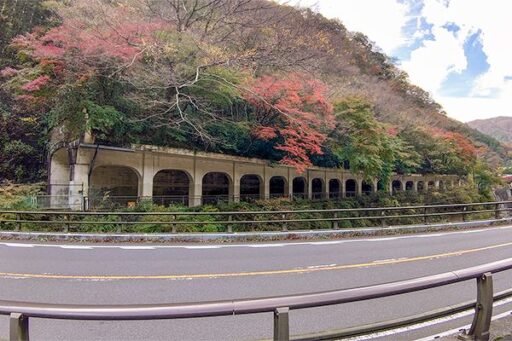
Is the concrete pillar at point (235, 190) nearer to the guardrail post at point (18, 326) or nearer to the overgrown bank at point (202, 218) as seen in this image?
the overgrown bank at point (202, 218)

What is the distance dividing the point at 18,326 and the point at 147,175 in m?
18.6

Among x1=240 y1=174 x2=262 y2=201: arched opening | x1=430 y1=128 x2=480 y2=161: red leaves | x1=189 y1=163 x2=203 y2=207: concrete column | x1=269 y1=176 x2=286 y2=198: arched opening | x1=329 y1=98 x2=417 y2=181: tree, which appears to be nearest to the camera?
x1=189 y1=163 x2=203 y2=207: concrete column

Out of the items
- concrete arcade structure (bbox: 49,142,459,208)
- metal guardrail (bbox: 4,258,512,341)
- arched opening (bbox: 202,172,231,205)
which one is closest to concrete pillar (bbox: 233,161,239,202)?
concrete arcade structure (bbox: 49,142,459,208)

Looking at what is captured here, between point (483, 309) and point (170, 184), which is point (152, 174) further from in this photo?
point (483, 309)

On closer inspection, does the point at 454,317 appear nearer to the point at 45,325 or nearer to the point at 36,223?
the point at 45,325

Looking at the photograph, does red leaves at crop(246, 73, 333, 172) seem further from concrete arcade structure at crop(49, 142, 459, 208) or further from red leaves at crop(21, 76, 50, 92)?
red leaves at crop(21, 76, 50, 92)

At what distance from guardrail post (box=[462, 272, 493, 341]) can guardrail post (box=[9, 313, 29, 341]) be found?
3651 millimetres

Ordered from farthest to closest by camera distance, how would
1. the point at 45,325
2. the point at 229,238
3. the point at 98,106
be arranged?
the point at 98,106 → the point at 229,238 → the point at 45,325

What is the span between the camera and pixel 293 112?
1973 centimetres

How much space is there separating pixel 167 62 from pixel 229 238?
35.6 ft

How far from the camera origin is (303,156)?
21.0 metres

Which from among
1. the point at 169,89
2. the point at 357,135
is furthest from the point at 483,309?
the point at 357,135

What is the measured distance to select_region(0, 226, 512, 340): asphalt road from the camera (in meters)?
4.28

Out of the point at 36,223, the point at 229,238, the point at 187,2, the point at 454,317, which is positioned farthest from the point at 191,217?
the point at 187,2
